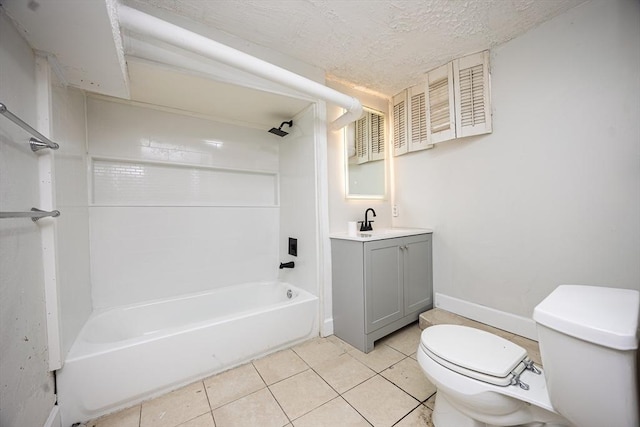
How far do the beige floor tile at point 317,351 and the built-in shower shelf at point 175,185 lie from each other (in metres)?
1.41

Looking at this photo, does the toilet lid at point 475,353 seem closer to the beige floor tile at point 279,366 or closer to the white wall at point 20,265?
the beige floor tile at point 279,366

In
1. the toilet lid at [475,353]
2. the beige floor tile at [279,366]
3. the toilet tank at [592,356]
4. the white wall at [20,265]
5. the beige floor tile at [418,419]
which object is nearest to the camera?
the toilet tank at [592,356]

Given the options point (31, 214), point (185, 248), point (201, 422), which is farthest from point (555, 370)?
point (185, 248)

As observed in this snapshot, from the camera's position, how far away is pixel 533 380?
912 millimetres

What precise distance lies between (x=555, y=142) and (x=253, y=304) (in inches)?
111

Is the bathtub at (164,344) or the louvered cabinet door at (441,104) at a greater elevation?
the louvered cabinet door at (441,104)

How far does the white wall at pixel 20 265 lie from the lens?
31.8 inches

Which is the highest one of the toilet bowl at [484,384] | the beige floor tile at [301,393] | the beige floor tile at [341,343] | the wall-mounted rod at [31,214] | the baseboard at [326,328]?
the wall-mounted rod at [31,214]

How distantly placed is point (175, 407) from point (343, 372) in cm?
101

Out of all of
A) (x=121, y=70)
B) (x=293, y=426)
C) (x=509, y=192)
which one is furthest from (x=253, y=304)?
(x=509, y=192)

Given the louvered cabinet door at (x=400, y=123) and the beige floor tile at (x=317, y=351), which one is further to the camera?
the louvered cabinet door at (x=400, y=123)

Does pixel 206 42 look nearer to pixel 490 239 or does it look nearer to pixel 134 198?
pixel 134 198

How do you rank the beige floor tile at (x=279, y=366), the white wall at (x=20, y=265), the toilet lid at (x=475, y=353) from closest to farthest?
the white wall at (x=20, y=265) < the toilet lid at (x=475, y=353) < the beige floor tile at (x=279, y=366)

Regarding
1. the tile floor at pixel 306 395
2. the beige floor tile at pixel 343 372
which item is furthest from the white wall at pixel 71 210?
the beige floor tile at pixel 343 372
